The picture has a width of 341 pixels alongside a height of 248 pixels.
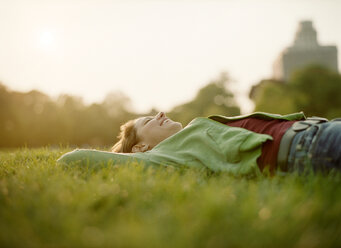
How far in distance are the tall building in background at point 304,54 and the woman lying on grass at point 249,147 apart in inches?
3915

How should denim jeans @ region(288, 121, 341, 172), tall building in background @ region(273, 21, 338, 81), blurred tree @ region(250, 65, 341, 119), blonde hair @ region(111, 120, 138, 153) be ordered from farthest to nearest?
tall building in background @ region(273, 21, 338, 81)
blurred tree @ region(250, 65, 341, 119)
blonde hair @ region(111, 120, 138, 153)
denim jeans @ region(288, 121, 341, 172)

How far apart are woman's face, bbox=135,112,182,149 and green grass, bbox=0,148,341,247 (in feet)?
5.85

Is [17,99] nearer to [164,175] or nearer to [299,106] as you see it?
[299,106]

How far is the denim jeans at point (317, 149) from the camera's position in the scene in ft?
7.97

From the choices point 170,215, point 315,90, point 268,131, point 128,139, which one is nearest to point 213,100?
point 315,90

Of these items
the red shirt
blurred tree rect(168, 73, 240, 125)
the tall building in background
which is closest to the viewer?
the red shirt

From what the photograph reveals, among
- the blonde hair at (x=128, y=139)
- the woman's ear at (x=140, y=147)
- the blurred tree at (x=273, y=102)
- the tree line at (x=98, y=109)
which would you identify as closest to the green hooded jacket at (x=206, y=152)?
the woman's ear at (x=140, y=147)

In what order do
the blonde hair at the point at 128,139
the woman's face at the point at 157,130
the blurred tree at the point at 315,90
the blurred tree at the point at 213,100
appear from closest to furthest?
the woman's face at the point at 157,130
the blonde hair at the point at 128,139
the blurred tree at the point at 315,90
the blurred tree at the point at 213,100

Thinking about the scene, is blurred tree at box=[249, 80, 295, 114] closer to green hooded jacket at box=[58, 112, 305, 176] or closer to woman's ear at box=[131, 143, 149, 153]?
woman's ear at box=[131, 143, 149, 153]

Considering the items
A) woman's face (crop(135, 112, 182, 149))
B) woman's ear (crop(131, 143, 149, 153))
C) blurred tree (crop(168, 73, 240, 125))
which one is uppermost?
woman's face (crop(135, 112, 182, 149))

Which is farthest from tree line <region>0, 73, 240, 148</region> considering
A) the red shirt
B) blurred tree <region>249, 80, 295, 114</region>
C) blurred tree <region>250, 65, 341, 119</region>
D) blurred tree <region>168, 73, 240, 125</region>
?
the red shirt

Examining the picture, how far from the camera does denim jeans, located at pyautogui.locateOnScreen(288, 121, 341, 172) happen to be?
7.97 ft

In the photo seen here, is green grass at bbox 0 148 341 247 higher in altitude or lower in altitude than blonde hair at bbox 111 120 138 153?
higher

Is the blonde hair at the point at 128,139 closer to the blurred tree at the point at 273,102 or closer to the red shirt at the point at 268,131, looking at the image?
the red shirt at the point at 268,131
